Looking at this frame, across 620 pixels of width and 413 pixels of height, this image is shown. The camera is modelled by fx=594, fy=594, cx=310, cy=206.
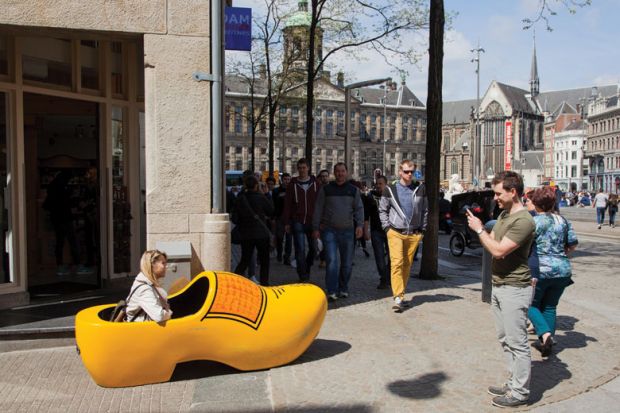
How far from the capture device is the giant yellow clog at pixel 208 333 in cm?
491

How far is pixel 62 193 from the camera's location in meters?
9.84

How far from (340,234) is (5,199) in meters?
4.41

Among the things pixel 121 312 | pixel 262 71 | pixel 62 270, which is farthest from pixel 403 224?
pixel 262 71

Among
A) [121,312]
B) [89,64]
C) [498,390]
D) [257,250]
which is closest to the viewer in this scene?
[498,390]

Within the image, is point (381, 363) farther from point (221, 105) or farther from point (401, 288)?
point (221, 105)

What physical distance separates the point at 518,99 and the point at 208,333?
475 ft

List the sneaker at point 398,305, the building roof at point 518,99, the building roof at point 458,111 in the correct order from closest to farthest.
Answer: the sneaker at point 398,305, the building roof at point 518,99, the building roof at point 458,111

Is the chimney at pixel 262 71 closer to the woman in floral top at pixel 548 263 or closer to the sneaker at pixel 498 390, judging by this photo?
the woman in floral top at pixel 548 263

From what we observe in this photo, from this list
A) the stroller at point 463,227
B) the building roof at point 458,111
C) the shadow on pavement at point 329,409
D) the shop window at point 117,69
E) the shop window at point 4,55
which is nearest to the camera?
the shadow on pavement at point 329,409

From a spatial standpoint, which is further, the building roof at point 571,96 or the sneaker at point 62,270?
the building roof at point 571,96

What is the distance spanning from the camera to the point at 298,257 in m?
10.2

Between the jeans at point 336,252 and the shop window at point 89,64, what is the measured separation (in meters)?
4.10

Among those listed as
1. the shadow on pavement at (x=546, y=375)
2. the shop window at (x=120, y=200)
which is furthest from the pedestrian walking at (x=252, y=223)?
the shadow on pavement at (x=546, y=375)

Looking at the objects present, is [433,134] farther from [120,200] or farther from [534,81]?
[534,81]
